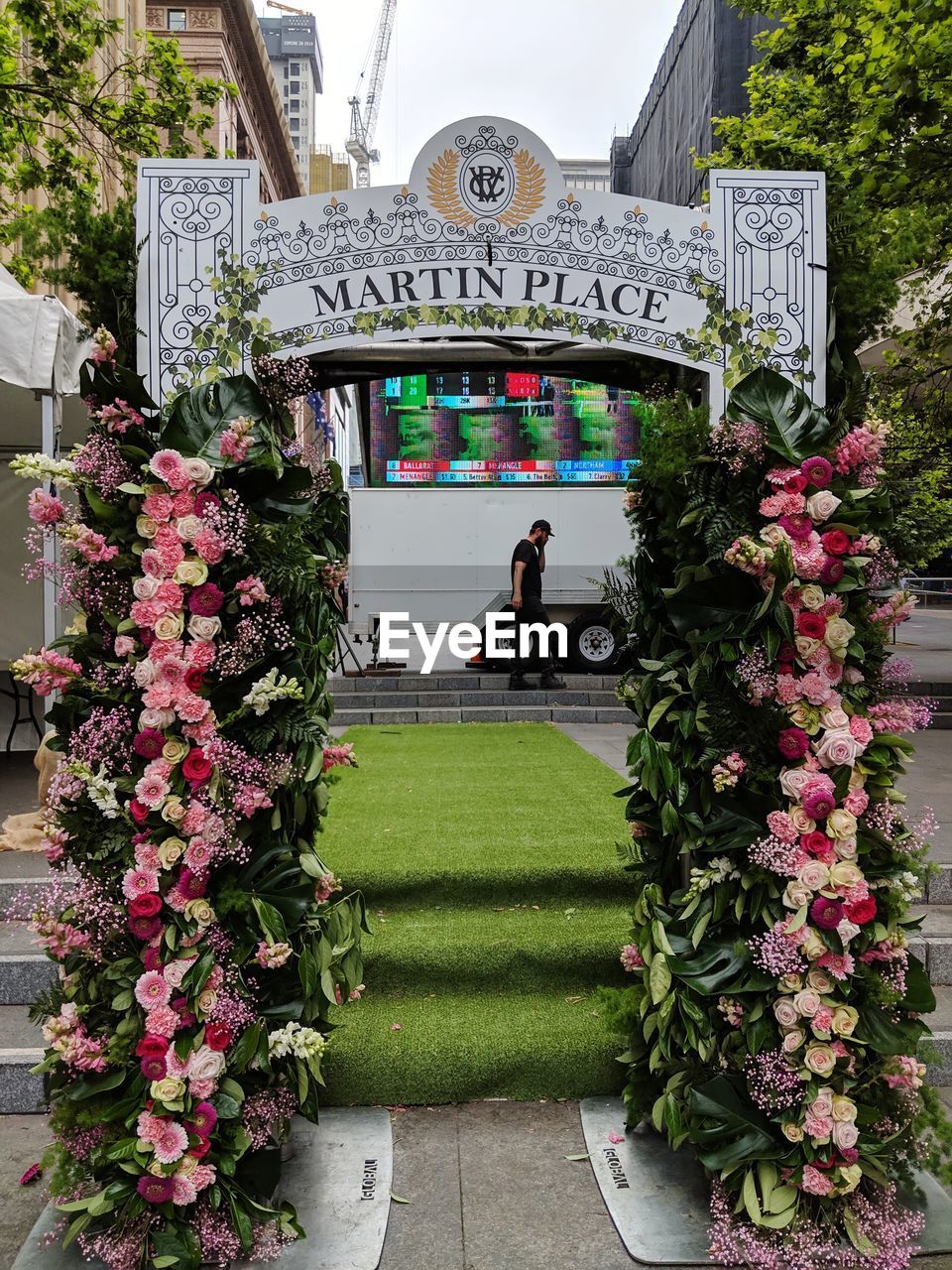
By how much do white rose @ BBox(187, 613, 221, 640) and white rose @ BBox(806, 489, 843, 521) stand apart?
1.71 meters

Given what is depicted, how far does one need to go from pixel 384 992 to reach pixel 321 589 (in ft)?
6.17

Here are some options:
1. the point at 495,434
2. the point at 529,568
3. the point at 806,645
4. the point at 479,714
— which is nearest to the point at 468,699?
the point at 479,714

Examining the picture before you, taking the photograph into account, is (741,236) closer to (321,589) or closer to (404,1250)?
(321,589)

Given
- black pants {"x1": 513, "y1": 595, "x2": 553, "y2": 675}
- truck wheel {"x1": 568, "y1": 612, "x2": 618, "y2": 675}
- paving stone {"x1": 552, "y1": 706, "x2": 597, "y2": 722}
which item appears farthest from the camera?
truck wheel {"x1": 568, "y1": 612, "x2": 618, "y2": 675}

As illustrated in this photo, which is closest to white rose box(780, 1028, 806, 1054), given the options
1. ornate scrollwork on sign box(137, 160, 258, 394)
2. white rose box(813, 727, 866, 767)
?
white rose box(813, 727, 866, 767)

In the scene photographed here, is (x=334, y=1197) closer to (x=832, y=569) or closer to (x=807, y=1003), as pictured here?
(x=807, y=1003)

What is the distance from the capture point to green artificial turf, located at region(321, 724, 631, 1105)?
12.6 ft

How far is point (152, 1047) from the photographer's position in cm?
285

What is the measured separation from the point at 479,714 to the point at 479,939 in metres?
6.77

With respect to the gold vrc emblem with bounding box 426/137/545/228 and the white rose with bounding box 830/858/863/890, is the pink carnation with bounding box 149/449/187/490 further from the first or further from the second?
the white rose with bounding box 830/858/863/890

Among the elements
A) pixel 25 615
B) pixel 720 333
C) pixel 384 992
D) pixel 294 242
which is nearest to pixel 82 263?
pixel 294 242

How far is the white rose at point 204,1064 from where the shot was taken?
9.41 ft

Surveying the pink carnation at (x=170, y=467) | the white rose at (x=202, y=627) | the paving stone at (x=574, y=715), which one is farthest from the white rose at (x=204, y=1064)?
the paving stone at (x=574, y=715)

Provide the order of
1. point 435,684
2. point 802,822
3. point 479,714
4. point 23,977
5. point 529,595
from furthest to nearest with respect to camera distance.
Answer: point 435,684, point 529,595, point 479,714, point 23,977, point 802,822
